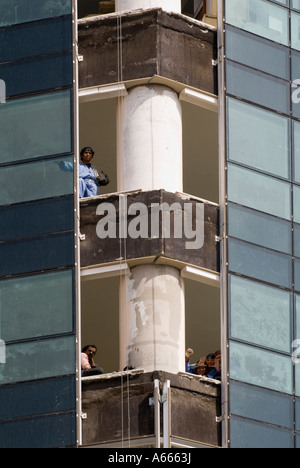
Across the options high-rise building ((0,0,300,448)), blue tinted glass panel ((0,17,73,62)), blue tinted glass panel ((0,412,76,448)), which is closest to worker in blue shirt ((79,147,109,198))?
high-rise building ((0,0,300,448))

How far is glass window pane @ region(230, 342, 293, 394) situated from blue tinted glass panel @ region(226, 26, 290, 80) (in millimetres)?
6169

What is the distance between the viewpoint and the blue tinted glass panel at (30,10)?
232 ft

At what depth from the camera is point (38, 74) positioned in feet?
230

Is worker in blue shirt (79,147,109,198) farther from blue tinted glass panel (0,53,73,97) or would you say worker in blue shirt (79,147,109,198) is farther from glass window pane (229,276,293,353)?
glass window pane (229,276,293,353)

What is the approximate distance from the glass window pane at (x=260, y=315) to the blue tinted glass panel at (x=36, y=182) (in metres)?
3.88

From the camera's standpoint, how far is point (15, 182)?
228 ft

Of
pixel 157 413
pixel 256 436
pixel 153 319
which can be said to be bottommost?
pixel 256 436

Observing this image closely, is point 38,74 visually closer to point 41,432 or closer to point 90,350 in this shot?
point 90,350

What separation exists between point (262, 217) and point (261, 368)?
3.22m

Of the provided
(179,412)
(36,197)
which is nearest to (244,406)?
(179,412)

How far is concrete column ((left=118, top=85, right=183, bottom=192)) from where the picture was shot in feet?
227

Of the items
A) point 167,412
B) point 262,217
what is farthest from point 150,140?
point 167,412

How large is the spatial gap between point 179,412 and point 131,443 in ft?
3.86

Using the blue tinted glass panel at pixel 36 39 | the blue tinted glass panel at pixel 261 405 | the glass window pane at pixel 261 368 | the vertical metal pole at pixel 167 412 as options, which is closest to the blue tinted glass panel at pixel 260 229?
the glass window pane at pixel 261 368
